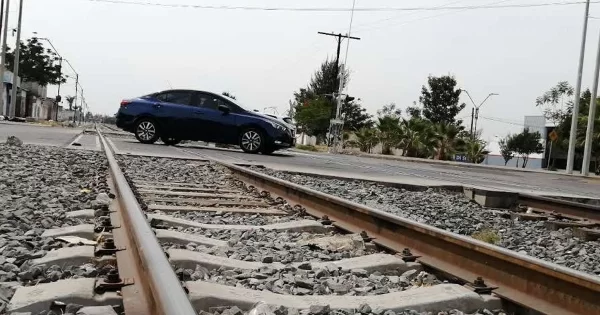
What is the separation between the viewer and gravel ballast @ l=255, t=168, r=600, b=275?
18.1 ft

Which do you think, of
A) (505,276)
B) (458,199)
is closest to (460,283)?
(505,276)

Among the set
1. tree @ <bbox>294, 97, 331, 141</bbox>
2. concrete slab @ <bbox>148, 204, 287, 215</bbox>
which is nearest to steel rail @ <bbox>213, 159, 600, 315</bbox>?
concrete slab @ <bbox>148, 204, 287, 215</bbox>

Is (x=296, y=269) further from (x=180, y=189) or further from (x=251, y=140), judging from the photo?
(x=251, y=140)

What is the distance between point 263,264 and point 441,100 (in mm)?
83035

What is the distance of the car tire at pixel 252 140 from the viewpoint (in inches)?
674

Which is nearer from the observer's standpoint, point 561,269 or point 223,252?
point 561,269

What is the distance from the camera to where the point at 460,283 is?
3.75 metres

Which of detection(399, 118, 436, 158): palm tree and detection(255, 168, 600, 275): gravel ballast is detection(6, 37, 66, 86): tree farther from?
detection(255, 168, 600, 275): gravel ballast

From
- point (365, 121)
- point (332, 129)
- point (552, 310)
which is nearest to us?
point (552, 310)

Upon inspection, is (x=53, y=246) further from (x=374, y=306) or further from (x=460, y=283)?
(x=460, y=283)

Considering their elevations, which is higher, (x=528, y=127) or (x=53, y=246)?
(x=528, y=127)

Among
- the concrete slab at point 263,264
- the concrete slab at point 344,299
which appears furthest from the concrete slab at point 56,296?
the concrete slab at point 263,264

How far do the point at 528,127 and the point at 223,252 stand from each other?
256 feet

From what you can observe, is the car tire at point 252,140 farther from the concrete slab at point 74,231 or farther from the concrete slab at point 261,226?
the concrete slab at point 74,231
